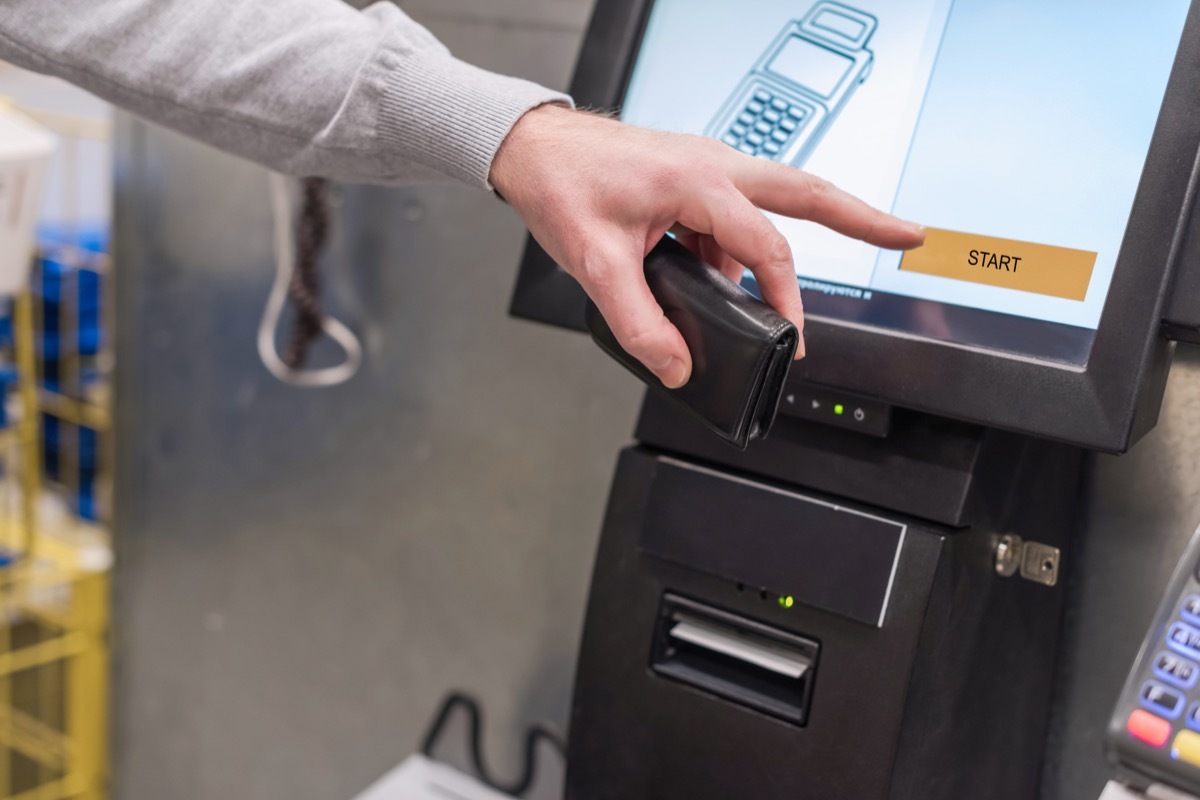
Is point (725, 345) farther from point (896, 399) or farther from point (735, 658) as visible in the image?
point (735, 658)

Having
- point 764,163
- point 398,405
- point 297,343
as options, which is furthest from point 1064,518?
point 297,343

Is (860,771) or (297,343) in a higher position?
(297,343)

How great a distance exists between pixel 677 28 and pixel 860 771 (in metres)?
0.51

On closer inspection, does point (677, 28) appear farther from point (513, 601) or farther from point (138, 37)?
point (513, 601)

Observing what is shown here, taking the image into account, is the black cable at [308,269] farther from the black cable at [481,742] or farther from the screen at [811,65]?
the screen at [811,65]

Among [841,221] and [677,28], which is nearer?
[841,221]

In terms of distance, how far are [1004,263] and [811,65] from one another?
189mm

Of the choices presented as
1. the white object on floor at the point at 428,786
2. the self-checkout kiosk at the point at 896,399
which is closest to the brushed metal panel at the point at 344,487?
the white object on floor at the point at 428,786

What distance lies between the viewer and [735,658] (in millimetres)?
699

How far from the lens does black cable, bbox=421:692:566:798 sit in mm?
1112

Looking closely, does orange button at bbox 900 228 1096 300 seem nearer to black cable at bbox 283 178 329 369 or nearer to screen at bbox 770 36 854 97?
screen at bbox 770 36 854 97

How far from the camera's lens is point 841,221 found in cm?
60

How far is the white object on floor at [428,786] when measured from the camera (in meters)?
0.99

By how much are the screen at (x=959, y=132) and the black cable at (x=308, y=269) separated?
57cm
